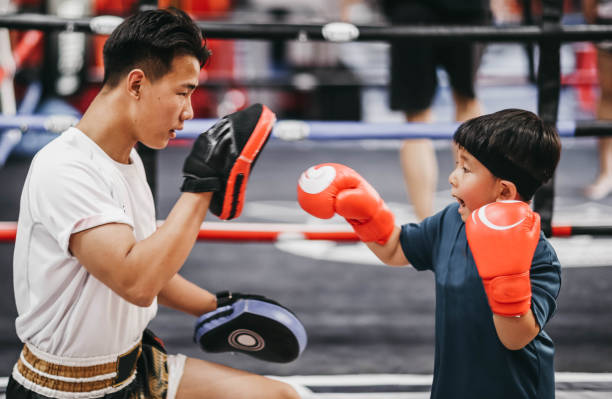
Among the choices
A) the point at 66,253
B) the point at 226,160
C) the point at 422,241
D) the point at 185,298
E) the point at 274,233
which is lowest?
the point at 274,233

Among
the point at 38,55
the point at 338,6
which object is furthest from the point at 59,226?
the point at 338,6

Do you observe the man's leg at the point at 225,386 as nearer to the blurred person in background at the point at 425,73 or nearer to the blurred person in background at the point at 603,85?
the blurred person in background at the point at 425,73

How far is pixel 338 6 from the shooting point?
24.4 feet

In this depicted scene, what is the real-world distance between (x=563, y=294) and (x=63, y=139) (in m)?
1.64

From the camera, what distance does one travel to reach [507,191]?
102 centimetres

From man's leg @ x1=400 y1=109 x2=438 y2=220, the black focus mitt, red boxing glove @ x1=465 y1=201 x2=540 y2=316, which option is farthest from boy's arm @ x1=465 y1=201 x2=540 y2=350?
man's leg @ x1=400 y1=109 x2=438 y2=220

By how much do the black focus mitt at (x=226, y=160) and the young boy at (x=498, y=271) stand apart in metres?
0.32

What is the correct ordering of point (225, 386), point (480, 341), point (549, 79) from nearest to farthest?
point (480, 341)
point (225, 386)
point (549, 79)

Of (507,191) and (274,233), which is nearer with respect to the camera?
(507,191)

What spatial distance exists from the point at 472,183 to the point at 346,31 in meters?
0.81

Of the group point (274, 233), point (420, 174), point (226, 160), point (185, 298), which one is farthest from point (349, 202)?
point (420, 174)

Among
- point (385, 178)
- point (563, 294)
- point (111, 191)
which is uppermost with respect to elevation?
point (111, 191)

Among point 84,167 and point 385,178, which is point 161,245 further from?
point 385,178

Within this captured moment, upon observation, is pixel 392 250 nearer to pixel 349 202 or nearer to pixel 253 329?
pixel 349 202
